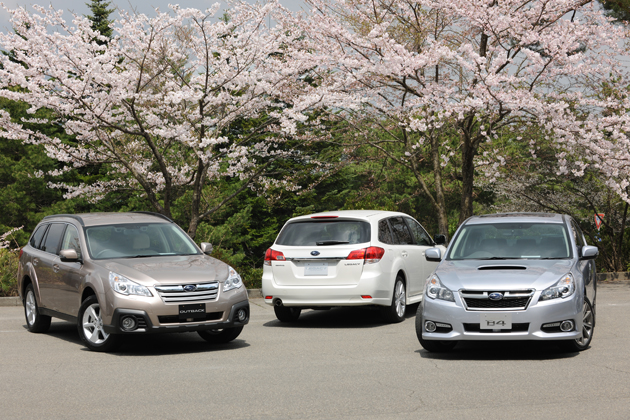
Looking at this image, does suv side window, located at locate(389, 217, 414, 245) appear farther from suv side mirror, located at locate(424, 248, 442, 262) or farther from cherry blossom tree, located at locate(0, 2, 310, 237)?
cherry blossom tree, located at locate(0, 2, 310, 237)

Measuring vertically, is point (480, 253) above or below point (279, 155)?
below

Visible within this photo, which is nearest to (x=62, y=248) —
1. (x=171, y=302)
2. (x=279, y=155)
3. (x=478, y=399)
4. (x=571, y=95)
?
(x=171, y=302)

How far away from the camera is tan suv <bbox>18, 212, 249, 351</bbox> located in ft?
29.2

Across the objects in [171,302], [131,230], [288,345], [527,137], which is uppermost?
[527,137]

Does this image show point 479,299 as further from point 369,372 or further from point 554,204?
point 554,204

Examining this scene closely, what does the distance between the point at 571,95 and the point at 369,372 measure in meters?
13.6

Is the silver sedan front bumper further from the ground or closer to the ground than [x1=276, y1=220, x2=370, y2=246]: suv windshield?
closer to the ground

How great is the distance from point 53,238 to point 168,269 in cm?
263

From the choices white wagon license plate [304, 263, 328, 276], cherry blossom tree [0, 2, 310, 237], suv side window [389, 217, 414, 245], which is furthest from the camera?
cherry blossom tree [0, 2, 310, 237]

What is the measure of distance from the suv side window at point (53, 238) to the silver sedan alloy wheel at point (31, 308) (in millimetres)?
759

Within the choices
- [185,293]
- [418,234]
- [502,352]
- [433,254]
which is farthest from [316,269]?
[502,352]

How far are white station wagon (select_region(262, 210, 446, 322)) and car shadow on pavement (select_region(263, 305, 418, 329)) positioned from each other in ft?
0.91

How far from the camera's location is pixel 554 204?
24.4 metres

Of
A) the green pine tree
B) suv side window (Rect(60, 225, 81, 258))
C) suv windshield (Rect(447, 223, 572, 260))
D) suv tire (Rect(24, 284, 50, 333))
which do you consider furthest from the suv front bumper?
the green pine tree
